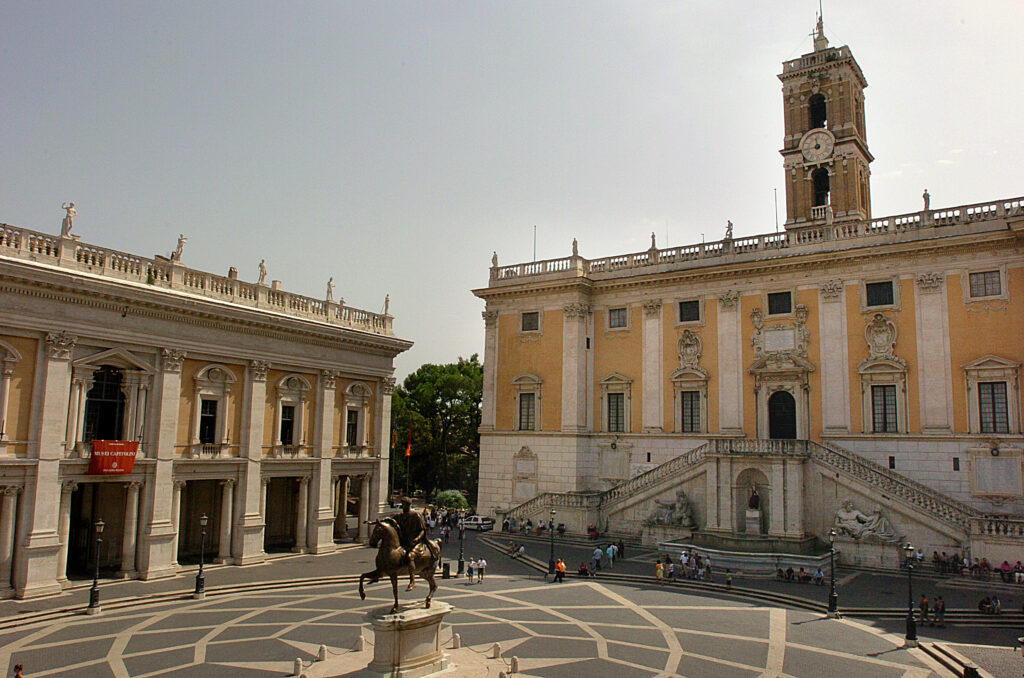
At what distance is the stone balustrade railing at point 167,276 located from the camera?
26406 millimetres

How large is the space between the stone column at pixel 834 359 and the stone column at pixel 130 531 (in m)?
32.6

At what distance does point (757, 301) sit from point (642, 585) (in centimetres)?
1829

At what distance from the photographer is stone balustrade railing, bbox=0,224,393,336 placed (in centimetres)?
2641

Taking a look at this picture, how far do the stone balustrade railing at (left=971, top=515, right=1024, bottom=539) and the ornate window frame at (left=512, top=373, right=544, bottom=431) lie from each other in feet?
77.5

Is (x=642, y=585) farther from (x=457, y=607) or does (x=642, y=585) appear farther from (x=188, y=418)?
(x=188, y=418)

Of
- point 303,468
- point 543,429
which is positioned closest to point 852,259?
point 543,429

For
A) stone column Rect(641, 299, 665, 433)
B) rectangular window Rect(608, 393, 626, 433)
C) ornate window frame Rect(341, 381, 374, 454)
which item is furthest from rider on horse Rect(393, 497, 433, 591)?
rectangular window Rect(608, 393, 626, 433)

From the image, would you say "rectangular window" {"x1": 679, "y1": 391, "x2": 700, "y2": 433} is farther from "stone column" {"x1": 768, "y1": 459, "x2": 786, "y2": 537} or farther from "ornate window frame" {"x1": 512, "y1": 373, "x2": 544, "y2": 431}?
"ornate window frame" {"x1": 512, "y1": 373, "x2": 544, "y2": 431}

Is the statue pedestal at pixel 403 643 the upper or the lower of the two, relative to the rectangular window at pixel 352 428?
lower

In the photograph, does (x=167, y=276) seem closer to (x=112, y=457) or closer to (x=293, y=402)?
(x=112, y=457)

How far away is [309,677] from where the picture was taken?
1741cm

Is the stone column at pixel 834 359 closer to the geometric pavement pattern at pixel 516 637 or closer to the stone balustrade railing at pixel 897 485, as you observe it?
the stone balustrade railing at pixel 897 485

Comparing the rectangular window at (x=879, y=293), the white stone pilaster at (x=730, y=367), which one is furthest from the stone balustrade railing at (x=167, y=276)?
the rectangular window at (x=879, y=293)

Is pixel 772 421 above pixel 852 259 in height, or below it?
below
